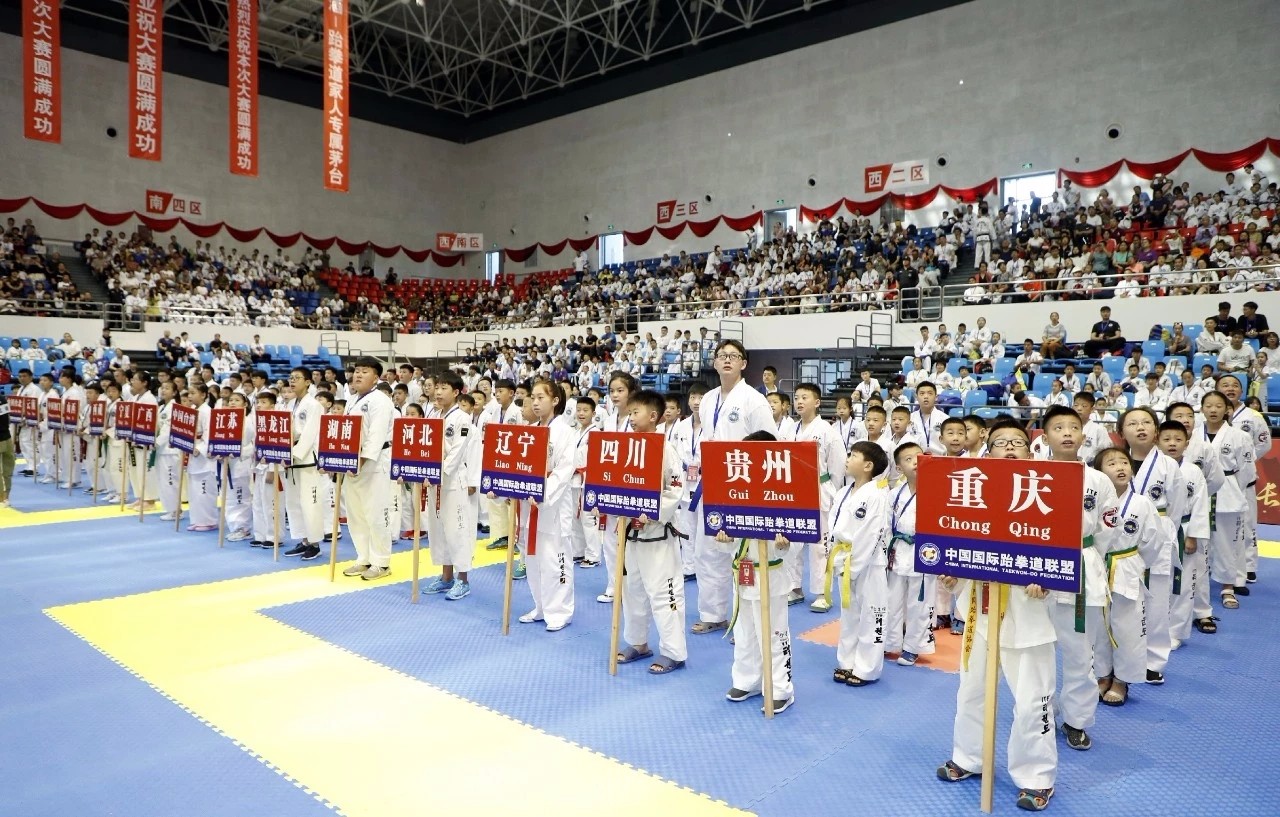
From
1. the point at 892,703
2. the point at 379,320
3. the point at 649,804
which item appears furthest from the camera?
the point at 379,320

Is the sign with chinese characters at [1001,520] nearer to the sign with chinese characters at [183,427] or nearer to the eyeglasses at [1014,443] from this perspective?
the eyeglasses at [1014,443]

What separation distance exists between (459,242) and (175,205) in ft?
31.9

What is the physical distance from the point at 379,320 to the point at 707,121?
12.4 meters

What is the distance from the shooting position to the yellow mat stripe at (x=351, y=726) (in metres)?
3.33

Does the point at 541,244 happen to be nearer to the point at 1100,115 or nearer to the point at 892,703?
the point at 1100,115

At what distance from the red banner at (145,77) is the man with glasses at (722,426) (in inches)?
552

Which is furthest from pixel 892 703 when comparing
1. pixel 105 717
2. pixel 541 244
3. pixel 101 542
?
pixel 541 244

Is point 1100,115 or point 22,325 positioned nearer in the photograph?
point 1100,115

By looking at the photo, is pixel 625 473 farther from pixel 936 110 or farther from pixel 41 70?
pixel 936 110

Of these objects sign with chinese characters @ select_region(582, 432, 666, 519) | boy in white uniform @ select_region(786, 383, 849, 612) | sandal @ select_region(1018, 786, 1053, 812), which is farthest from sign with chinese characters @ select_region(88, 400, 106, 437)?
sandal @ select_region(1018, 786, 1053, 812)

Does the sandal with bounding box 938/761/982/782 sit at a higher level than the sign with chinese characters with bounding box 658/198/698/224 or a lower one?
lower

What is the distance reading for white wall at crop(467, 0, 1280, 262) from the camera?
16.9m

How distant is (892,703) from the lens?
4.36m

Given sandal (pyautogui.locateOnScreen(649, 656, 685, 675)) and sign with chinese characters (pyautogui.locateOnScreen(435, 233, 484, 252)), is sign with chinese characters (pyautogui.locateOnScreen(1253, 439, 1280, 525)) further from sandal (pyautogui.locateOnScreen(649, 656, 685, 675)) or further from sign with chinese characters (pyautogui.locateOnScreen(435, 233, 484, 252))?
sign with chinese characters (pyautogui.locateOnScreen(435, 233, 484, 252))
